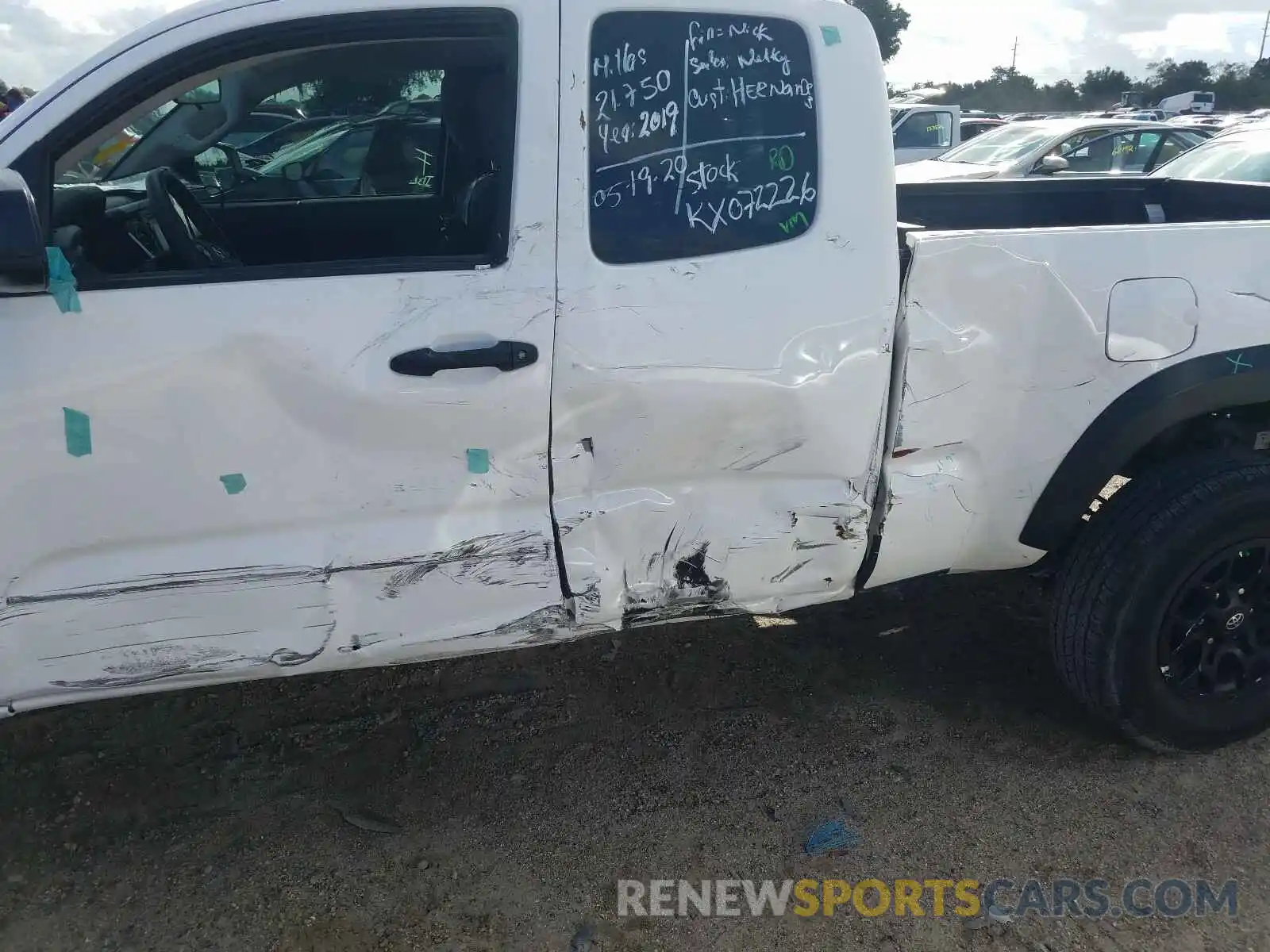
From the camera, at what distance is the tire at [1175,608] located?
8.24ft

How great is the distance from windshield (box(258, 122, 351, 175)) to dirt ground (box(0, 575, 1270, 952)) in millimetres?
1854

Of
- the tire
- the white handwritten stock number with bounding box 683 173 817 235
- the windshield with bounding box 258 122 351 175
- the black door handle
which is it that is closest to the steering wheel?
the black door handle

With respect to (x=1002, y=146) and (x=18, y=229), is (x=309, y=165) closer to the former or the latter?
(x=18, y=229)

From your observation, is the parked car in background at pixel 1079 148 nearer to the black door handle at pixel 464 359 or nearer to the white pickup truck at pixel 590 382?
the white pickup truck at pixel 590 382

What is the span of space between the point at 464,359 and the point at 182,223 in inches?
39.7

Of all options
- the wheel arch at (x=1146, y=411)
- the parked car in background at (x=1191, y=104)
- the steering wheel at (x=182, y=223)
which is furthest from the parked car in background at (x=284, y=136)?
the parked car in background at (x=1191, y=104)

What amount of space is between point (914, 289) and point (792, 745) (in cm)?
139

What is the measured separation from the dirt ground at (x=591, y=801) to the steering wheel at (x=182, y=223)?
Result: 1.41 meters

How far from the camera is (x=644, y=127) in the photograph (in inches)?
86.3

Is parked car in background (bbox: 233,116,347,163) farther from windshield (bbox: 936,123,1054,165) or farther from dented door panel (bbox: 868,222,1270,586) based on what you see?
windshield (bbox: 936,123,1054,165)

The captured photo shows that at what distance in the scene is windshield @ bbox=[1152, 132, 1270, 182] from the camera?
6863mm

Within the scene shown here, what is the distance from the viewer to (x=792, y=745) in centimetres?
292

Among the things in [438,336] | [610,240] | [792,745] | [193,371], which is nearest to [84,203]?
[193,371]

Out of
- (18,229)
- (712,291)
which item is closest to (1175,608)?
(712,291)
